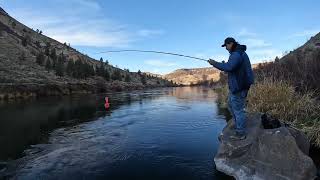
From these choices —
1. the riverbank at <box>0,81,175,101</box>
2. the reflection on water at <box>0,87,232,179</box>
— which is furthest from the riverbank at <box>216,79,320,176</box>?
the riverbank at <box>0,81,175,101</box>

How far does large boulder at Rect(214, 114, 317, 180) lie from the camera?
27.5 ft

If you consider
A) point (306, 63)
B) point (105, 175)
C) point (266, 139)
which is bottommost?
point (105, 175)

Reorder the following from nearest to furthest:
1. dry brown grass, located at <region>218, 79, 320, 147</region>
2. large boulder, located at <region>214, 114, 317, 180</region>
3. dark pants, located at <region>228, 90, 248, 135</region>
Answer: large boulder, located at <region>214, 114, 317, 180</region>, dark pants, located at <region>228, 90, 248, 135</region>, dry brown grass, located at <region>218, 79, 320, 147</region>

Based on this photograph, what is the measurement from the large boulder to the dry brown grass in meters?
3.02

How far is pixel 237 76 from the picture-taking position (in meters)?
9.49

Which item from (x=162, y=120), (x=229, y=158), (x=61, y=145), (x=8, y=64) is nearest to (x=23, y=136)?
(x=61, y=145)

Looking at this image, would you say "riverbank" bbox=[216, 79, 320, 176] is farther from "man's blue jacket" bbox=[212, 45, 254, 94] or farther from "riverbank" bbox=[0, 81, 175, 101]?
"riverbank" bbox=[0, 81, 175, 101]

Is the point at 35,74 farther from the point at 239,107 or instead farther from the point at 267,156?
the point at 267,156

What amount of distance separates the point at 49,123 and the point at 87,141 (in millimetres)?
6677

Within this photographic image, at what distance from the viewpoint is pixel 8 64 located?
62.3 metres

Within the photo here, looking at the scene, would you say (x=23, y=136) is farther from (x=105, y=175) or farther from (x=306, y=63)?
(x=306, y=63)

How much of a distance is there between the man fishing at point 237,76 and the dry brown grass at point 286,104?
305 cm

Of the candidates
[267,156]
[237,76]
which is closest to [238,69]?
[237,76]

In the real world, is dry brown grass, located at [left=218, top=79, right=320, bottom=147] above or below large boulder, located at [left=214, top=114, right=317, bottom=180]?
above
